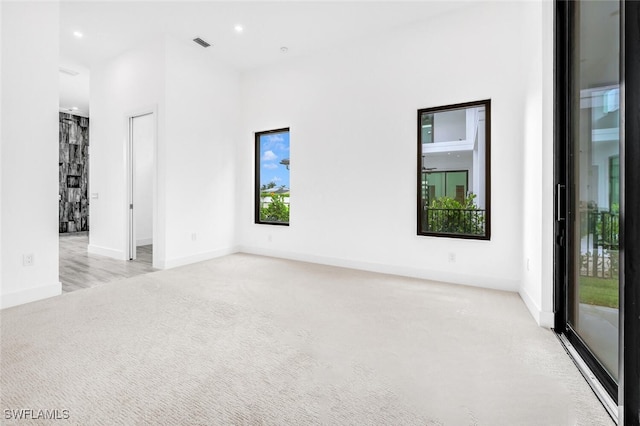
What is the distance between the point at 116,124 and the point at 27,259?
272cm

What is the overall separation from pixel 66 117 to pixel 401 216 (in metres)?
9.29

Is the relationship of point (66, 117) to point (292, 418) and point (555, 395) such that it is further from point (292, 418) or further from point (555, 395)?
point (555, 395)

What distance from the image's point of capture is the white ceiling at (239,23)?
11.7 ft

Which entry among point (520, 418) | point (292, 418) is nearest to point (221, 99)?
point (292, 418)

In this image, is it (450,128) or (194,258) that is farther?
(450,128)

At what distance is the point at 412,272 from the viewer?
12.7 feet

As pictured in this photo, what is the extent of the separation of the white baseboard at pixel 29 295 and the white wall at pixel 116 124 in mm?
1724

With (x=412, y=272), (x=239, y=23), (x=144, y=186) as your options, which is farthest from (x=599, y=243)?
(x=144, y=186)

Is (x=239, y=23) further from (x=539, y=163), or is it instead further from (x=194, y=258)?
(x=539, y=163)

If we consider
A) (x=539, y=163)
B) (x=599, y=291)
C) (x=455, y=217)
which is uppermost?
(x=539, y=163)

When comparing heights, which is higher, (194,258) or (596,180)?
(596,180)

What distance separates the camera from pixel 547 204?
2361mm

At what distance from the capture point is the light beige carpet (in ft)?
4.62

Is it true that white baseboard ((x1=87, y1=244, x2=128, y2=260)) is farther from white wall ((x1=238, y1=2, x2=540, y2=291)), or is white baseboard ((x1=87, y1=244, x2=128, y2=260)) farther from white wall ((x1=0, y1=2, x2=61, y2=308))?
white wall ((x1=238, y1=2, x2=540, y2=291))
